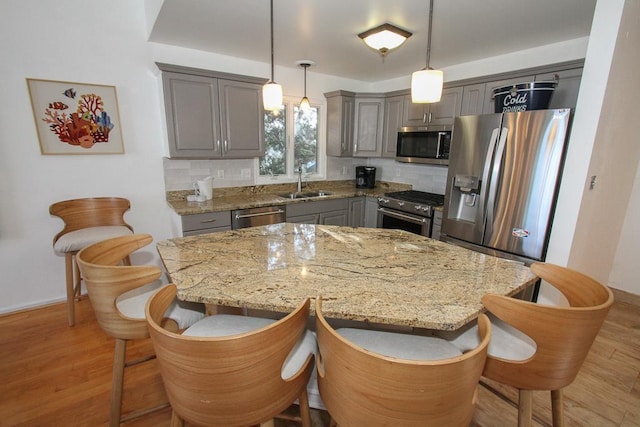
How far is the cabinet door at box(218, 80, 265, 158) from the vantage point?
3.16 metres

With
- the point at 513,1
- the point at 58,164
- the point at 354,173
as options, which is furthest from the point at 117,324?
the point at 354,173

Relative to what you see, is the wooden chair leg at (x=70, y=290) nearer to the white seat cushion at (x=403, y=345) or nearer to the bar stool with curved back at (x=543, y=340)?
the white seat cushion at (x=403, y=345)

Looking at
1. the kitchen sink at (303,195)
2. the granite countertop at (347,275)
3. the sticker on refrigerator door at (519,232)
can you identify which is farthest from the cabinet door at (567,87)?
the kitchen sink at (303,195)

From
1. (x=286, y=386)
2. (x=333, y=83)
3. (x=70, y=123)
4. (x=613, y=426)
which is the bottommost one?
(x=613, y=426)

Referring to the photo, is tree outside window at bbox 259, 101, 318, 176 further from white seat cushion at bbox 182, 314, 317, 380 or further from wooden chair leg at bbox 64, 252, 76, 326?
white seat cushion at bbox 182, 314, 317, 380

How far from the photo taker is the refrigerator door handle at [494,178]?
2.46 metres

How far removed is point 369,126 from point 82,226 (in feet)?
11.0

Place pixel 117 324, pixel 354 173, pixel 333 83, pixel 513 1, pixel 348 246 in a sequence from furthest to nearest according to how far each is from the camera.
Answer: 1. pixel 354 173
2. pixel 333 83
3. pixel 513 1
4. pixel 348 246
5. pixel 117 324

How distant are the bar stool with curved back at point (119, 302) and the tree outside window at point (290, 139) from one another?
98.2 inches

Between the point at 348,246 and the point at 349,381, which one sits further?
the point at 348,246

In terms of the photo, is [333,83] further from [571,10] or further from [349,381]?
[349,381]

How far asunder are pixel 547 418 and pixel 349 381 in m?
1.55

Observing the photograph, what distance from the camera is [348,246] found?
5.87 ft

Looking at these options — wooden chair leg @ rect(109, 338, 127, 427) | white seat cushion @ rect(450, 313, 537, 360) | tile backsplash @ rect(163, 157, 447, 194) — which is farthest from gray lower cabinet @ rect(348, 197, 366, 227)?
wooden chair leg @ rect(109, 338, 127, 427)
